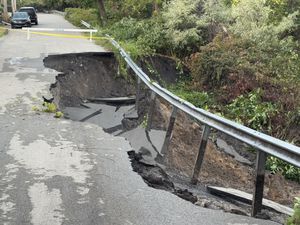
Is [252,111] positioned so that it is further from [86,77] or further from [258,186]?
[258,186]

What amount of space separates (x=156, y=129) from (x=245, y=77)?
16.6ft

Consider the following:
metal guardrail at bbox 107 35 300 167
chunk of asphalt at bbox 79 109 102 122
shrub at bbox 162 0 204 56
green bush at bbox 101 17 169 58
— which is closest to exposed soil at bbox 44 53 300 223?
chunk of asphalt at bbox 79 109 102 122

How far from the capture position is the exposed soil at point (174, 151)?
21.2 feet

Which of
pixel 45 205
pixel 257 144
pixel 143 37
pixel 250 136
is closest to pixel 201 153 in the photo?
pixel 250 136

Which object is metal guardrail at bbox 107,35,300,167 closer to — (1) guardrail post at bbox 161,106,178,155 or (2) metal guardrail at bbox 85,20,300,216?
(2) metal guardrail at bbox 85,20,300,216

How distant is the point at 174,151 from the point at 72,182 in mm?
3994

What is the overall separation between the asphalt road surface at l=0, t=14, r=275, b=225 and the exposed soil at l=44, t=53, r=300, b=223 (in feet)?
1.62

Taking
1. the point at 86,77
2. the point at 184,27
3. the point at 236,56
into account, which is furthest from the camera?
the point at 184,27

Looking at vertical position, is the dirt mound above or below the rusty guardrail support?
below

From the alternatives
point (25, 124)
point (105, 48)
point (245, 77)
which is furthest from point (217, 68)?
point (25, 124)

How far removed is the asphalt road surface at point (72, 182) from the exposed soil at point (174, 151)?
0.49 meters

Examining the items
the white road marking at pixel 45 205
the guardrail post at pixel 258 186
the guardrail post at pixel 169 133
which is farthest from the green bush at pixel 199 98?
the white road marking at pixel 45 205

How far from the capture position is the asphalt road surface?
4801mm

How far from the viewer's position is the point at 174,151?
9469 millimetres
